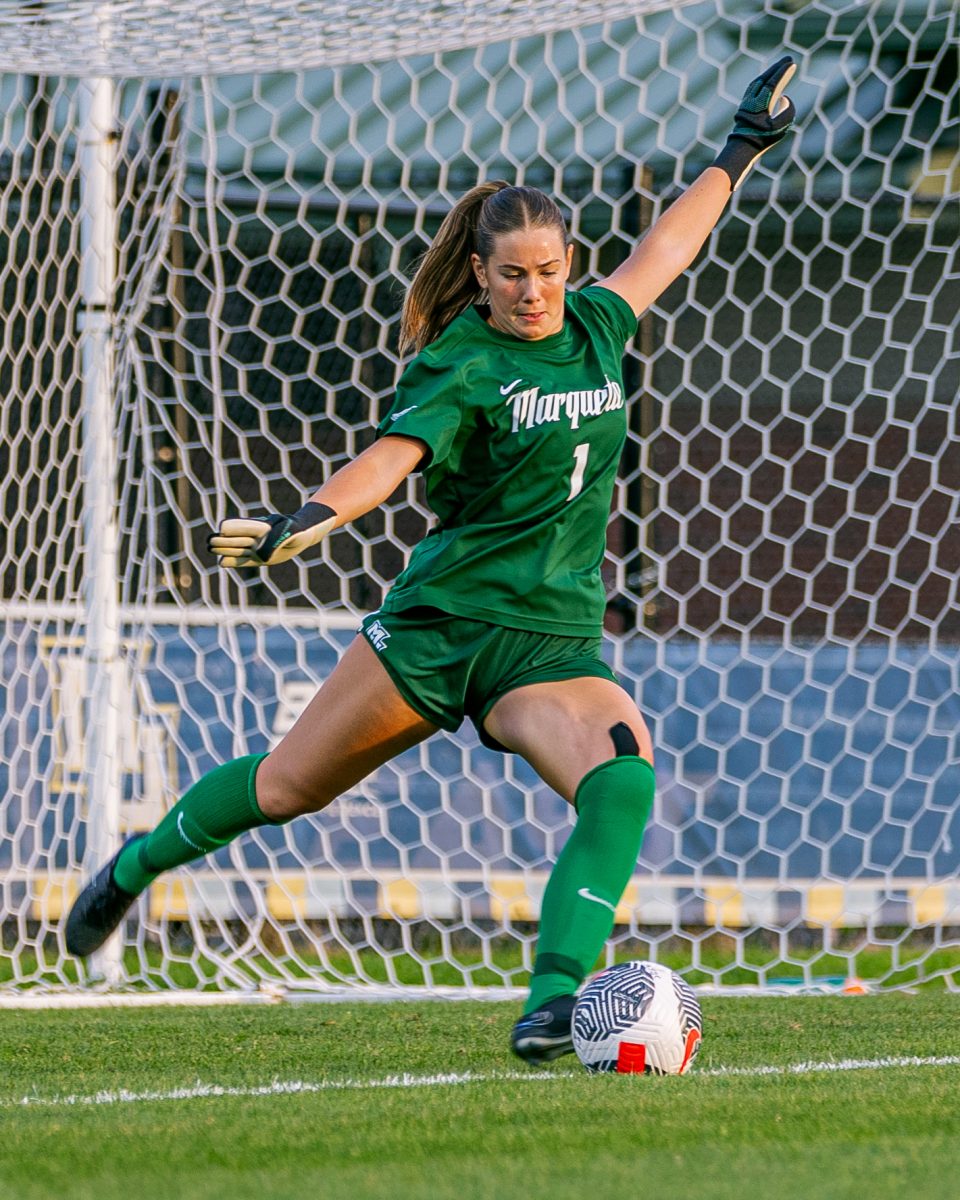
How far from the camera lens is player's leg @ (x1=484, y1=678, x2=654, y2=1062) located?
11.3 ft

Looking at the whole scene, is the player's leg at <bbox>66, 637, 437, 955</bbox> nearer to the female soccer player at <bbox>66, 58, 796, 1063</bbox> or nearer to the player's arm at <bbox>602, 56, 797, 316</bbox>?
the female soccer player at <bbox>66, 58, 796, 1063</bbox>

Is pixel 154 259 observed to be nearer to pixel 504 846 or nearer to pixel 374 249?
pixel 374 249

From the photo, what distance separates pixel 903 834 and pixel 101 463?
3453 mm

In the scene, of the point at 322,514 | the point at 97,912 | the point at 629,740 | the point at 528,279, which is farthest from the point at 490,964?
the point at 322,514

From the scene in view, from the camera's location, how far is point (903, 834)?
23.2 ft

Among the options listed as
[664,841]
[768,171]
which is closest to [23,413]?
[664,841]

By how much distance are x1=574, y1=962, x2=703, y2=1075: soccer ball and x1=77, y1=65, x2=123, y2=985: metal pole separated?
3010 millimetres

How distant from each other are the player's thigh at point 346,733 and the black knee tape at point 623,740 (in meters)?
0.44

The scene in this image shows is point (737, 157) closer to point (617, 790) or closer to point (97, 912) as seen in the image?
point (617, 790)

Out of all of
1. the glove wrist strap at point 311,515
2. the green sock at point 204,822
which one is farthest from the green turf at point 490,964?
the glove wrist strap at point 311,515

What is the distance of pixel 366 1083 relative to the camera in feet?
12.3

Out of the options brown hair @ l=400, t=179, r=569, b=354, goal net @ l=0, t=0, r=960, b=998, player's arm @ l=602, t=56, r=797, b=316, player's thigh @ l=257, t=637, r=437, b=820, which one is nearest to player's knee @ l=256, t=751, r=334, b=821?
player's thigh @ l=257, t=637, r=437, b=820

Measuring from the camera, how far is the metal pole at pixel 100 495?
6.24 meters

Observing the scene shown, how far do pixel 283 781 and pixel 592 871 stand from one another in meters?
0.86
